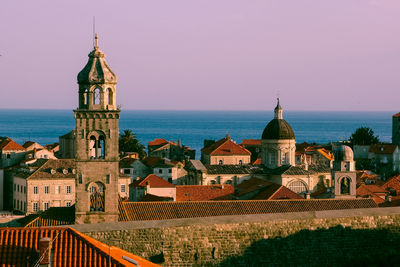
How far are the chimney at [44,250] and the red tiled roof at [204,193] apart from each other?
3176 centimetres

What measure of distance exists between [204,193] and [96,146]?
21516 millimetres

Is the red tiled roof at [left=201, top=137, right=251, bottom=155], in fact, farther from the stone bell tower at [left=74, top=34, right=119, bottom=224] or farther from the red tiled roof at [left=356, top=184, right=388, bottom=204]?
the stone bell tower at [left=74, top=34, right=119, bottom=224]

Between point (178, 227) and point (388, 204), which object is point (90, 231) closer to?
point (178, 227)

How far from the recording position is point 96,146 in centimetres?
2731

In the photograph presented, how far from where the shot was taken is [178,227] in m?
20.1

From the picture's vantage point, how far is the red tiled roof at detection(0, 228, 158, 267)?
15.4 m

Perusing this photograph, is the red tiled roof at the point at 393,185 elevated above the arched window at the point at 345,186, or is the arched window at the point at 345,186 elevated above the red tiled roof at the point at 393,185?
the arched window at the point at 345,186

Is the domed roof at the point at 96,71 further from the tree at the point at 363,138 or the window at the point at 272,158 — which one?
the tree at the point at 363,138

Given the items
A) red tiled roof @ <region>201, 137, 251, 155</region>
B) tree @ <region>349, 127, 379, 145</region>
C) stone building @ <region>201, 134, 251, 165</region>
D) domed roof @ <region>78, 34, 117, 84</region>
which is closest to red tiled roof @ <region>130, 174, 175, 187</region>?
stone building @ <region>201, 134, 251, 165</region>

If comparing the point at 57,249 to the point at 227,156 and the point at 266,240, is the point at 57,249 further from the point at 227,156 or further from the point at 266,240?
the point at 227,156

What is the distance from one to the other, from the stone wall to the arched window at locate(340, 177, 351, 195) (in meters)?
21.2

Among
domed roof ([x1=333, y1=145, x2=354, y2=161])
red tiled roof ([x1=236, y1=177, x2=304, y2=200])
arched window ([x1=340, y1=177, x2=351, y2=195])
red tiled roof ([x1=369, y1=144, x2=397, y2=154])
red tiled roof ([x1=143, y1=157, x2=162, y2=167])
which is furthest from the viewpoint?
red tiled roof ([x1=369, y1=144, x2=397, y2=154])

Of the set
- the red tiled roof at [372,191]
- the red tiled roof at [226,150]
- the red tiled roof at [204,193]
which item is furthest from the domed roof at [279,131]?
the red tiled roof at [226,150]

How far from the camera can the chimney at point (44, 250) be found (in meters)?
15.2
